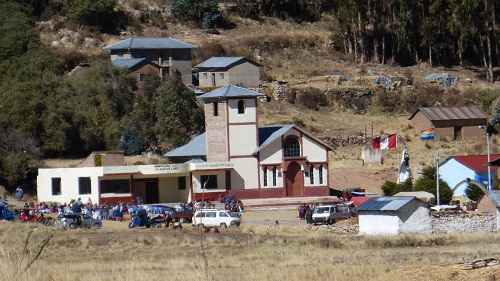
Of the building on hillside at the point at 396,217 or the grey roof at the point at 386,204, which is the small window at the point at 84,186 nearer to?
the grey roof at the point at 386,204

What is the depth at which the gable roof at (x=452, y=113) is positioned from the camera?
78.2 meters

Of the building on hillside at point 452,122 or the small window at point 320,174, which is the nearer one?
the small window at point 320,174

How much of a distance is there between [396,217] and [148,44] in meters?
44.7

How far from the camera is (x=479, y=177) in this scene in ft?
202

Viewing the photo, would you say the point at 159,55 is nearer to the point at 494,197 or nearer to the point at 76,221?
the point at 76,221

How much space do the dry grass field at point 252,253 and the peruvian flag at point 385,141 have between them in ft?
74.1

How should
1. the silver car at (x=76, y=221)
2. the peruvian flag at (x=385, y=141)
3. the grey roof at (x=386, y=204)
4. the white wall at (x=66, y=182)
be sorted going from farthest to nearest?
the peruvian flag at (x=385, y=141)
the white wall at (x=66, y=182)
the silver car at (x=76, y=221)
the grey roof at (x=386, y=204)

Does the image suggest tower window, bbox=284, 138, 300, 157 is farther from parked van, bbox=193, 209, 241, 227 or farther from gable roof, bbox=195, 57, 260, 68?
gable roof, bbox=195, 57, 260, 68

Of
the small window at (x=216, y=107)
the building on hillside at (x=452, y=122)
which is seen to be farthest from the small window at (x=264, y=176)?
the building on hillside at (x=452, y=122)

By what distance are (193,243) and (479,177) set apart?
26.3 m

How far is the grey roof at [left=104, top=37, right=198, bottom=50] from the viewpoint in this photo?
84.6 m

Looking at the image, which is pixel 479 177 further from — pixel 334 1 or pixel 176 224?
pixel 334 1

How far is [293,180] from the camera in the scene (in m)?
62.8

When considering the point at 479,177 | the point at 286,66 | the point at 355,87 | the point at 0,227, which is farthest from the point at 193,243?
the point at 286,66
